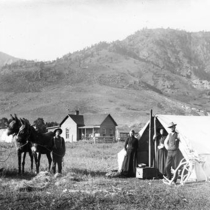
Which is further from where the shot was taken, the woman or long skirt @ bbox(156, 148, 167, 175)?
long skirt @ bbox(156, 148, 167, 175)

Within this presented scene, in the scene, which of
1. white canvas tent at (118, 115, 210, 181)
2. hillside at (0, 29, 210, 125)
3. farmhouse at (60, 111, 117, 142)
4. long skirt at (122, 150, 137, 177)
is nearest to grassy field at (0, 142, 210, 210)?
white canvas tent at (118, 115, 210, 181)

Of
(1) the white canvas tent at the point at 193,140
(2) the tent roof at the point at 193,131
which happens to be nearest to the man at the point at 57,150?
(1) the white canvas tent at the point at 193,140

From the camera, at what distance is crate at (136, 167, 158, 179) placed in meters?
13.8

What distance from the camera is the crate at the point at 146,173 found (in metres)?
13.8

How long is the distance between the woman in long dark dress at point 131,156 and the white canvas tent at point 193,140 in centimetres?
84

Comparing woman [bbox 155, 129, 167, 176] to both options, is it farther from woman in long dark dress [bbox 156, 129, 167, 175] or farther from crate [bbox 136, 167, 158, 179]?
crate [bbox 136, 167, 158, 179]

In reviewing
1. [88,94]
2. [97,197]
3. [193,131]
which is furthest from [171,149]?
[88,94]

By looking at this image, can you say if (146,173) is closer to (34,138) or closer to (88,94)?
(34,138)

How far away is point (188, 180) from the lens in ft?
43.1

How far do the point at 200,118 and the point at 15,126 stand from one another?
27.3 feet

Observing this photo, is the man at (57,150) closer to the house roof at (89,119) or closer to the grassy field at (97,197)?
the grassy field at (97,197)

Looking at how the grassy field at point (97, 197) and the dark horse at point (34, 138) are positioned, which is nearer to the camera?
the grassy field at point (97, 197)

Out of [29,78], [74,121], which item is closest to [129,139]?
[74,121]

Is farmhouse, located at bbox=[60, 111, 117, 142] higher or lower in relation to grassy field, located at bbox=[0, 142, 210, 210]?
higher
